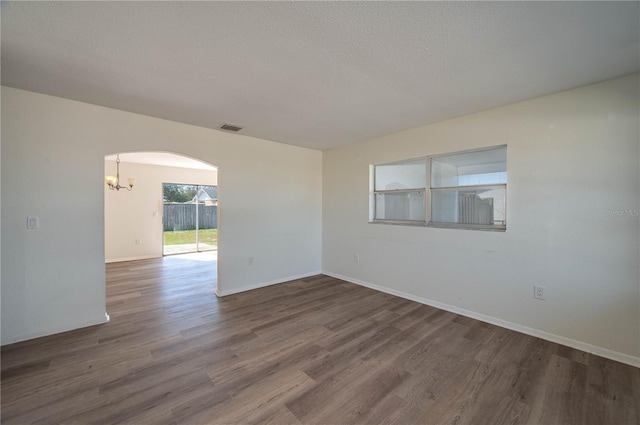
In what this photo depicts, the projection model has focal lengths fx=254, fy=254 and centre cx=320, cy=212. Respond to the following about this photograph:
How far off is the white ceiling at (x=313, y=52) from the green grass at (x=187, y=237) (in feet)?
17.0

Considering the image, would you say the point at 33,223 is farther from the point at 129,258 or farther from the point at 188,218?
the point at 188,218

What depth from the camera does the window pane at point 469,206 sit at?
2.97 metres

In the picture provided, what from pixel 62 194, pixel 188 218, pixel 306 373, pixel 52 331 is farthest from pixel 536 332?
pixel 188 218

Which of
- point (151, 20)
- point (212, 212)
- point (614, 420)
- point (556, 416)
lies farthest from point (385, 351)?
point (212, 212)

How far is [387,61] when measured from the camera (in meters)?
1.96

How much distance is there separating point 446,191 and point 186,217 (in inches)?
277

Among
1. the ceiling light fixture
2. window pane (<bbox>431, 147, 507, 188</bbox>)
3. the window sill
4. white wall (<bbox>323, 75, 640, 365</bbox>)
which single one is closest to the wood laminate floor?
white wall (<bbox>323, 75, 640, 365</bbox>)

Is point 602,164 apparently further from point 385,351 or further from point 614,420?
point 385,351

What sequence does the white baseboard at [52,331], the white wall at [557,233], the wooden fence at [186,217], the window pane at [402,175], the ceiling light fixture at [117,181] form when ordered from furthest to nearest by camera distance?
the wooden fence at [186,217] < the ceiling light fixture at [117,181] < the window pane at [402,175] < the white baseboard at [52,331] < the white wall at [557,233]

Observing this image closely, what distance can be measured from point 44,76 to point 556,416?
4.68 m

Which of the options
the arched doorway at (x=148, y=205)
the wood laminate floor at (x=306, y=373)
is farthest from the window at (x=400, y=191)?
the arched doorway at (x=148, y=205)

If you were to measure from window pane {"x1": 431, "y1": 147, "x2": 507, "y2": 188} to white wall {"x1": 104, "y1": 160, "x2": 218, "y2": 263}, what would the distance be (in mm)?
6789

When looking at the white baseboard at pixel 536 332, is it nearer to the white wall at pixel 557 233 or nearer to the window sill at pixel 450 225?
the white wall at pixel 557 233

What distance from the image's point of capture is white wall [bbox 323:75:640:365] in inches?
86.4
